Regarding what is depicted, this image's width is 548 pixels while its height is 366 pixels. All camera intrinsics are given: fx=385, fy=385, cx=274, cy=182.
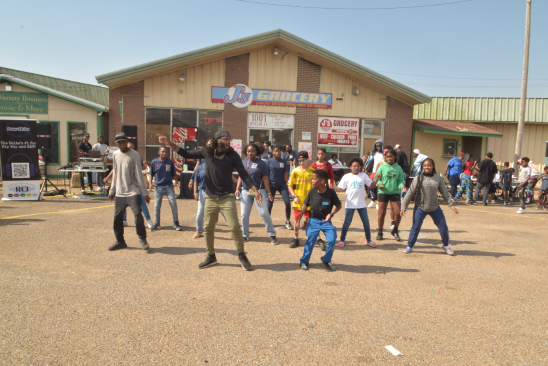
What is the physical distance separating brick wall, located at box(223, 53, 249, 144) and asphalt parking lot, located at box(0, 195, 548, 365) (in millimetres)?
10150

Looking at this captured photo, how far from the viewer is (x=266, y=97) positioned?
685 inches

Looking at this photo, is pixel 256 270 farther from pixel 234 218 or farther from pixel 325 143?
pixel 325 143

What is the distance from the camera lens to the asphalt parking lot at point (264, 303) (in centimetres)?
336

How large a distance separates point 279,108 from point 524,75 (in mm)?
10273

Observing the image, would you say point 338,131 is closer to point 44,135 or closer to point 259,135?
point 259,135

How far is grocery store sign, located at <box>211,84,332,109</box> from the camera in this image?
16953 mm

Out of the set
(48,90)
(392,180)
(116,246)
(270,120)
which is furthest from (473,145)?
(48,90)

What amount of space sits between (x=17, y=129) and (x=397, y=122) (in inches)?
610

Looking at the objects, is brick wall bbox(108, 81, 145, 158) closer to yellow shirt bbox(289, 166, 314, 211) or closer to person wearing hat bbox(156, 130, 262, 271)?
yellow shirt bbox(289, 166, 314, 211)

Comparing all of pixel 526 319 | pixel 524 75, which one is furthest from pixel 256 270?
pixel 524 75

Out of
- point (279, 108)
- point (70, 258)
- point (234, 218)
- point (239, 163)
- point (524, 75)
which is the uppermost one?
point (524, 75)

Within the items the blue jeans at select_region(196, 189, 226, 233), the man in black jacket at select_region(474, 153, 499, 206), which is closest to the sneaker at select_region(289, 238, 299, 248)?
the blue jeans at select_region(196, 189, 226, 233)

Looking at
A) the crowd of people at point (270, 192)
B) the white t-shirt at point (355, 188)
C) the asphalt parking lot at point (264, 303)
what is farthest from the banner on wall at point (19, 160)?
the white t-shirt at point (355, 188)

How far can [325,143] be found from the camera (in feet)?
59.9
